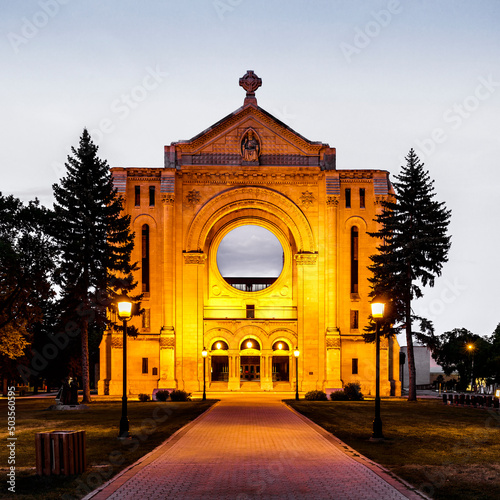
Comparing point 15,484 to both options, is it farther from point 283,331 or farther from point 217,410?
point 283,331

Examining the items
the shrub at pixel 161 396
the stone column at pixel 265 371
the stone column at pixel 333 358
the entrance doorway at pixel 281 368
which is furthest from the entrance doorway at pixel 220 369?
the shrub at pixel 161 396

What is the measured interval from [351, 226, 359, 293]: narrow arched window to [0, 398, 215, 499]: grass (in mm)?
26047

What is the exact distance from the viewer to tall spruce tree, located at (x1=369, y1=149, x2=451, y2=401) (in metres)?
46.5

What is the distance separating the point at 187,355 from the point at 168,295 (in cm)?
529

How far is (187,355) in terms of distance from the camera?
187 feet

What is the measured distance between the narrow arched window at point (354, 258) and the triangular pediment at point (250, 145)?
246 inches

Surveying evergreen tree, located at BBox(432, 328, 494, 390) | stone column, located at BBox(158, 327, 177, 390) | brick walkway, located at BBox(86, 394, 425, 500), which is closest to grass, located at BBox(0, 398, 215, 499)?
brick walkway, located at BBox(86, 394, 425, 500)

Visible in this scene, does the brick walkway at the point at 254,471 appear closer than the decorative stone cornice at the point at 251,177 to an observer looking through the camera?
Yes

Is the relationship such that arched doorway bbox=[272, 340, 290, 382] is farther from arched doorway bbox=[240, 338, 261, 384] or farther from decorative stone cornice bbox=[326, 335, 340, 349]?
decorative stone cornice bbox=[326, 335, 340, 349]

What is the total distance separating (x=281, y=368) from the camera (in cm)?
6259

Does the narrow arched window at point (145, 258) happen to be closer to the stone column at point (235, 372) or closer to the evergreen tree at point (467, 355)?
the stone column at point (235, 372)

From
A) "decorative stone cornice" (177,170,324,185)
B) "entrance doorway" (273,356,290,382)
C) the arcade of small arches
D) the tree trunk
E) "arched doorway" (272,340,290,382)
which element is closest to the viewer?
the tree trunk

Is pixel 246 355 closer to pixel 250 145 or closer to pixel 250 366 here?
pixel 250 366

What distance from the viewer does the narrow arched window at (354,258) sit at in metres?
58.8
